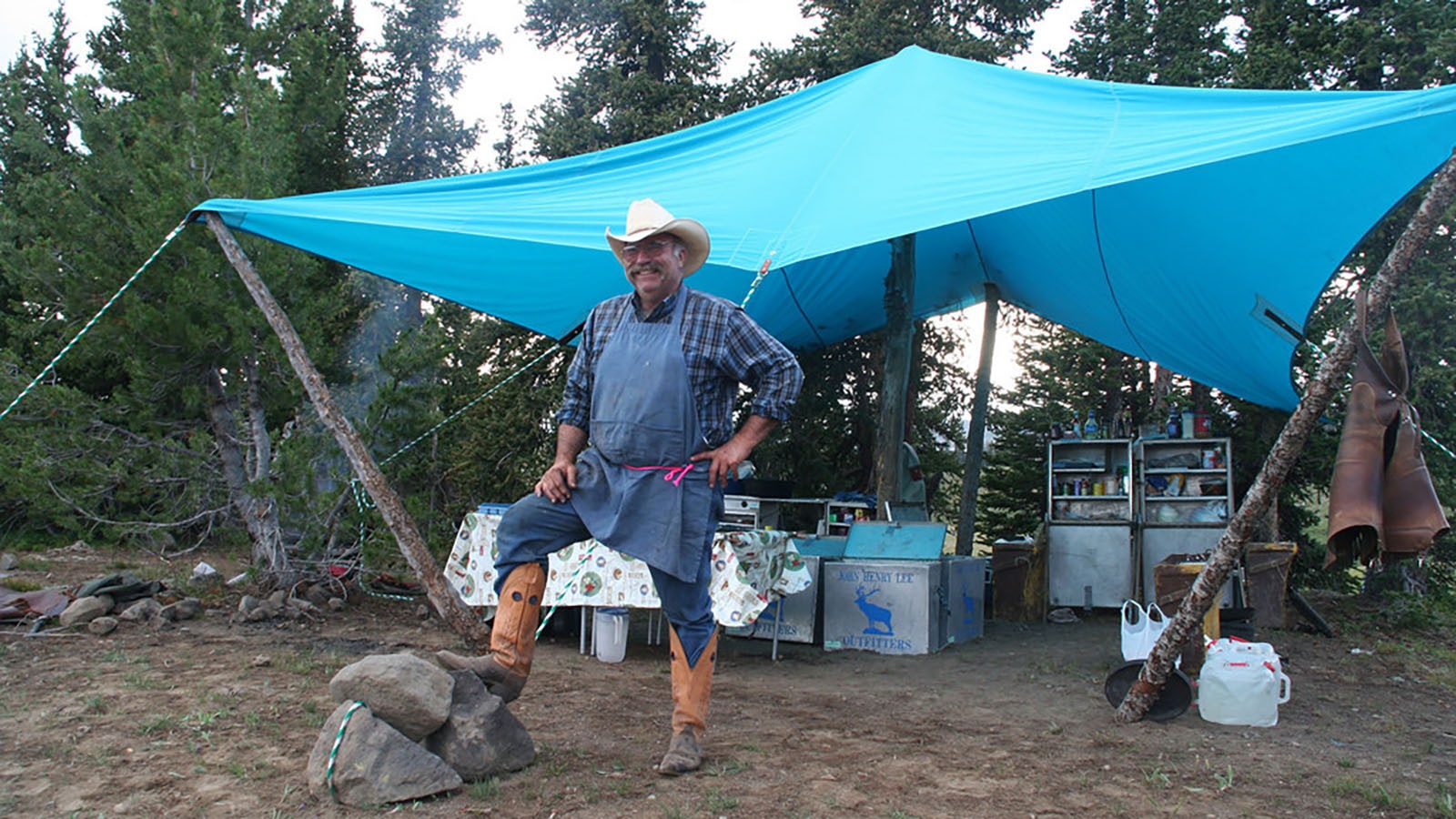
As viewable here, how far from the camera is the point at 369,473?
3941 mm

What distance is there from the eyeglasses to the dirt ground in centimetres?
139

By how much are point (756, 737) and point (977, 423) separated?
5.05m

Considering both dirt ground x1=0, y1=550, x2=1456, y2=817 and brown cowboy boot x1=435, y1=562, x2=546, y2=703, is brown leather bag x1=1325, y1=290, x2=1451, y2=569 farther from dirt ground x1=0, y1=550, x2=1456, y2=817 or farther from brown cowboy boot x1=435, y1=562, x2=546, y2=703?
brown cowboy boot x1=435, y1=562, x2=546, y2=703

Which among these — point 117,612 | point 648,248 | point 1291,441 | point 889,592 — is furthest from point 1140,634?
point 117,612

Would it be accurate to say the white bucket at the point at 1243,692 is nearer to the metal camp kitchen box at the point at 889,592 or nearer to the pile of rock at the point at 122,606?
the metal camp kitchen box at the point at 889,592

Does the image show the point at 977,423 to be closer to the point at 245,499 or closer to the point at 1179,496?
the point at 1179,496

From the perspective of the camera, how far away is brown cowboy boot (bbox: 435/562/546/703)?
2.46 m

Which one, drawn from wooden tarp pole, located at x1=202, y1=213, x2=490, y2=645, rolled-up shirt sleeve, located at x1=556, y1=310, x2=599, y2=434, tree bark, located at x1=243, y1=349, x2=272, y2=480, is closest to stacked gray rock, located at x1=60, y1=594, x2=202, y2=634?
tree bark, located at x1=243, y1=349, x2=272, y2=480

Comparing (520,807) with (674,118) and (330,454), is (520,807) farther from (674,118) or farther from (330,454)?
(674,118)

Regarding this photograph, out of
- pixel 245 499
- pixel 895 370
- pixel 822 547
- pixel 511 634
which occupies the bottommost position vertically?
pixel 511 634

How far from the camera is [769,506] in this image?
25.1 ft

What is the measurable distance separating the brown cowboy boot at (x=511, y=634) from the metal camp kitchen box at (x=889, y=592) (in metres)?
2.77

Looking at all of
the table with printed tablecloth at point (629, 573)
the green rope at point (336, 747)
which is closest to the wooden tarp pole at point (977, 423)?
the table with printed tablecloth at point (629, 573)

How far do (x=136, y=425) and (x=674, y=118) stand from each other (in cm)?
584
